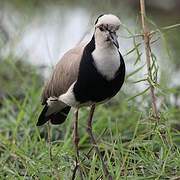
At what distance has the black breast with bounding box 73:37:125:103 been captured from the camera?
3.17 meters

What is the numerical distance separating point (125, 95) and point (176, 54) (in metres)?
2.77

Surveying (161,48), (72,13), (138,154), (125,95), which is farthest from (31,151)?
(72,13)

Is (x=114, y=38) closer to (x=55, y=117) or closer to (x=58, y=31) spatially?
(x=55, y=117)

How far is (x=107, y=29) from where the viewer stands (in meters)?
3.05

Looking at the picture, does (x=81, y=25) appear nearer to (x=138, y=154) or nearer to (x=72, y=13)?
(x=72, y=13)

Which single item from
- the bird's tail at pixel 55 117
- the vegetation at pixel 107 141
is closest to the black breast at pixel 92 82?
the vegetation at pixel 107 141

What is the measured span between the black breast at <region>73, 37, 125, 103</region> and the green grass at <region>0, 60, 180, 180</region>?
18cm

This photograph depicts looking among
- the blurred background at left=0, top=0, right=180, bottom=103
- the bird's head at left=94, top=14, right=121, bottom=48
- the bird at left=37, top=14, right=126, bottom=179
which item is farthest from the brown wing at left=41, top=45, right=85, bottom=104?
the blurred background at left=0, top=0, right=180, bottom=103

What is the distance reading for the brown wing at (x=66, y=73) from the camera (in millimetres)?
3281

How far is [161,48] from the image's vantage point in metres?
7.14

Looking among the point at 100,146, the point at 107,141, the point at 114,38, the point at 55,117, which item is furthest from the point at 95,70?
the point at 107,141

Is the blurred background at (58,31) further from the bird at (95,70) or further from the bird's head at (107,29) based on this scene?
the bird's head at (107,29)

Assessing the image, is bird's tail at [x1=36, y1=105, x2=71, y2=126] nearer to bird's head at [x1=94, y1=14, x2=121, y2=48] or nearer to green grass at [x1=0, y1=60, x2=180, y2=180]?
green grass at [x1=0, y1=60, x2=180, y2=180]

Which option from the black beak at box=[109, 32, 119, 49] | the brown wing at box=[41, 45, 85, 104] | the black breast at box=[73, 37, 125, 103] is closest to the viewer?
the black beak at box=[109, 32, 119, 49]
